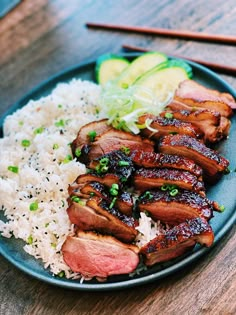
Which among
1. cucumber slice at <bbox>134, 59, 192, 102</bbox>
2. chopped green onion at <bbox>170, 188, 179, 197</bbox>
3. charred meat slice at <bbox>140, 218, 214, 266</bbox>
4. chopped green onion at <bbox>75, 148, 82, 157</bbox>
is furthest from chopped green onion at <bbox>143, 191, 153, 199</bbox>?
cucumber slice at <bbox>134, 59, 192, 102</bbox>

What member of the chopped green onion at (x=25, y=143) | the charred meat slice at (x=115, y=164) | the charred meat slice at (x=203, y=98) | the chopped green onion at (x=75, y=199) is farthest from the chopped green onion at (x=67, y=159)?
the charred meat slice at (x=203, y=98)

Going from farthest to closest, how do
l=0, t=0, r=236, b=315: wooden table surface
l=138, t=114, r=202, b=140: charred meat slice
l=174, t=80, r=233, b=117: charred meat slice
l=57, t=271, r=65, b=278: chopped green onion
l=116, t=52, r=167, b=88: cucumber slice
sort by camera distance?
l=116, t=52, r=167, b=88: cucumber slice, l=174, t=80, r=233, b=117: charred meat slice, l=138, t=114, r=202, b=140: charred meat slice, l=57, t=271, r=65, b=278: chopped green onion, l=0, t=0, r=236, b=315: wooden table surface

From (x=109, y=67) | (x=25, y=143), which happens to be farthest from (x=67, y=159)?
(x=109, y=67)

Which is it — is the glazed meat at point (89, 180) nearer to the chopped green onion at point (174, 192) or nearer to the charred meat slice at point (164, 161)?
the charred meat slice at point (164, 161)

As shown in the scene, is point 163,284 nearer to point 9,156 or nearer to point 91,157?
point 91,157

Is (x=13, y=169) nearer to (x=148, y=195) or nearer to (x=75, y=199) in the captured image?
(x=75, y=199)

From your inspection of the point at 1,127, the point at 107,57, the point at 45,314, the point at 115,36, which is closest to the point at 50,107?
the point at 1,127

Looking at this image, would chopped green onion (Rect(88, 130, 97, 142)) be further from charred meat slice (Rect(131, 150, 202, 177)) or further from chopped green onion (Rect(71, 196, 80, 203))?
chopped green onion (Rect(71, 196, 80, 203))
